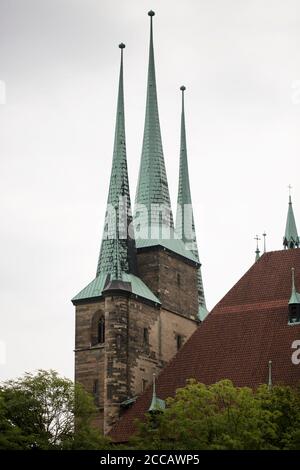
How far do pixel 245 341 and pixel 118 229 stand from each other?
9.90 meters

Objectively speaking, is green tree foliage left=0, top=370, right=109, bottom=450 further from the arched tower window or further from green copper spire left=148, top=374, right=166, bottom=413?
the arched tower window

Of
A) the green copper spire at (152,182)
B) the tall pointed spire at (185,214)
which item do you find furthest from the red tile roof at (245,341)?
the tall pointed spire at (185,214)

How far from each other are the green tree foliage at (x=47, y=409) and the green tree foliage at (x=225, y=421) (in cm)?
264

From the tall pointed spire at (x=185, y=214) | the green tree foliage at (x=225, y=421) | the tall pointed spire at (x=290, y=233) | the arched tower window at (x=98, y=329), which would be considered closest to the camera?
the green tree foliage at (x=225, y=421)

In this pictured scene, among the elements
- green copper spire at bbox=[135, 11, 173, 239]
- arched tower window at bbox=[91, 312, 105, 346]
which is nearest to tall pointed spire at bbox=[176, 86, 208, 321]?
green copper spire at bbox=[135, 11, 173, 239]

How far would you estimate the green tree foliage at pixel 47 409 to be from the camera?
4784 cm

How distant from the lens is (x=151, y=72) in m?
66.0

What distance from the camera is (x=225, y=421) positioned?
4403 cm

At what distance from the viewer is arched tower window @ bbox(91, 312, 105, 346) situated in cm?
5962

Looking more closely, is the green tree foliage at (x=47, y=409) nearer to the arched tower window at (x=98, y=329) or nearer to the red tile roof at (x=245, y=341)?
the red tile roof at (x=245, y=341)

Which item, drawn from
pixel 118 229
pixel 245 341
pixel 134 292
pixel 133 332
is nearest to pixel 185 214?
pixel 118 229
